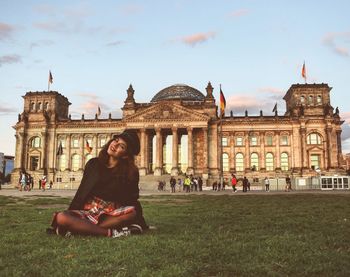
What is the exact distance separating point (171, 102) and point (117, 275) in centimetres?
6481

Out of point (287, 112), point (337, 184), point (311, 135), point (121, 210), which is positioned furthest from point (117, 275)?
point (287, 112)

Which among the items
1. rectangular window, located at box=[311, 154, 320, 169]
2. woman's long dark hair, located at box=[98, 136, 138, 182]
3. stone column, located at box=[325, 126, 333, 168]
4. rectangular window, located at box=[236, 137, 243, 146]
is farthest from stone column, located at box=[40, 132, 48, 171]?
woman's long dark hair, located at box=[98, 136, 138, 182]

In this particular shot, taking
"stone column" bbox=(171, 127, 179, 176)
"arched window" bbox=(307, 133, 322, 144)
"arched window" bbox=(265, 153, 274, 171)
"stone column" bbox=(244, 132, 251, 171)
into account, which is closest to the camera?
"stone column" bbox=(171, 127, 179, 176)

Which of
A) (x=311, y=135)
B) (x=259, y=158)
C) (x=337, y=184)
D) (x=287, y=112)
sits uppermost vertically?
(x=287, y=112)

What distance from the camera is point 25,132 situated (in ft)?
250

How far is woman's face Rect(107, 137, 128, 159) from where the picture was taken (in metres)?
7.82

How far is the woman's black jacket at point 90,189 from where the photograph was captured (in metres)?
7.54

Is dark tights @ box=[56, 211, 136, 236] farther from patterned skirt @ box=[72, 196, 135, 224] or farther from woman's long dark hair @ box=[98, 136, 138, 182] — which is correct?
woman's long dark hair @ box=[98, 136, 138, 182]

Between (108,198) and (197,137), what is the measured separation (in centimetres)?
6403

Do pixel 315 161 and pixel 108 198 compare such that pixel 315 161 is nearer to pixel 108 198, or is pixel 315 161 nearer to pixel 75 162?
pixel 75 162

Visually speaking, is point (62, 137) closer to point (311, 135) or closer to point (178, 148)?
point (178, 148)

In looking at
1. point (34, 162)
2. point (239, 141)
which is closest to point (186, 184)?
point (239, 141)

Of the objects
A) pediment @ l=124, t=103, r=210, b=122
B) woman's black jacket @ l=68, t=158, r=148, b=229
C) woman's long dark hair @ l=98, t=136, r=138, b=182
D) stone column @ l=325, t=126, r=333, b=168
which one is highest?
pediment @ l=124, t=103, r=210, b=122

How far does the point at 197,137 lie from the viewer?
71.4m
